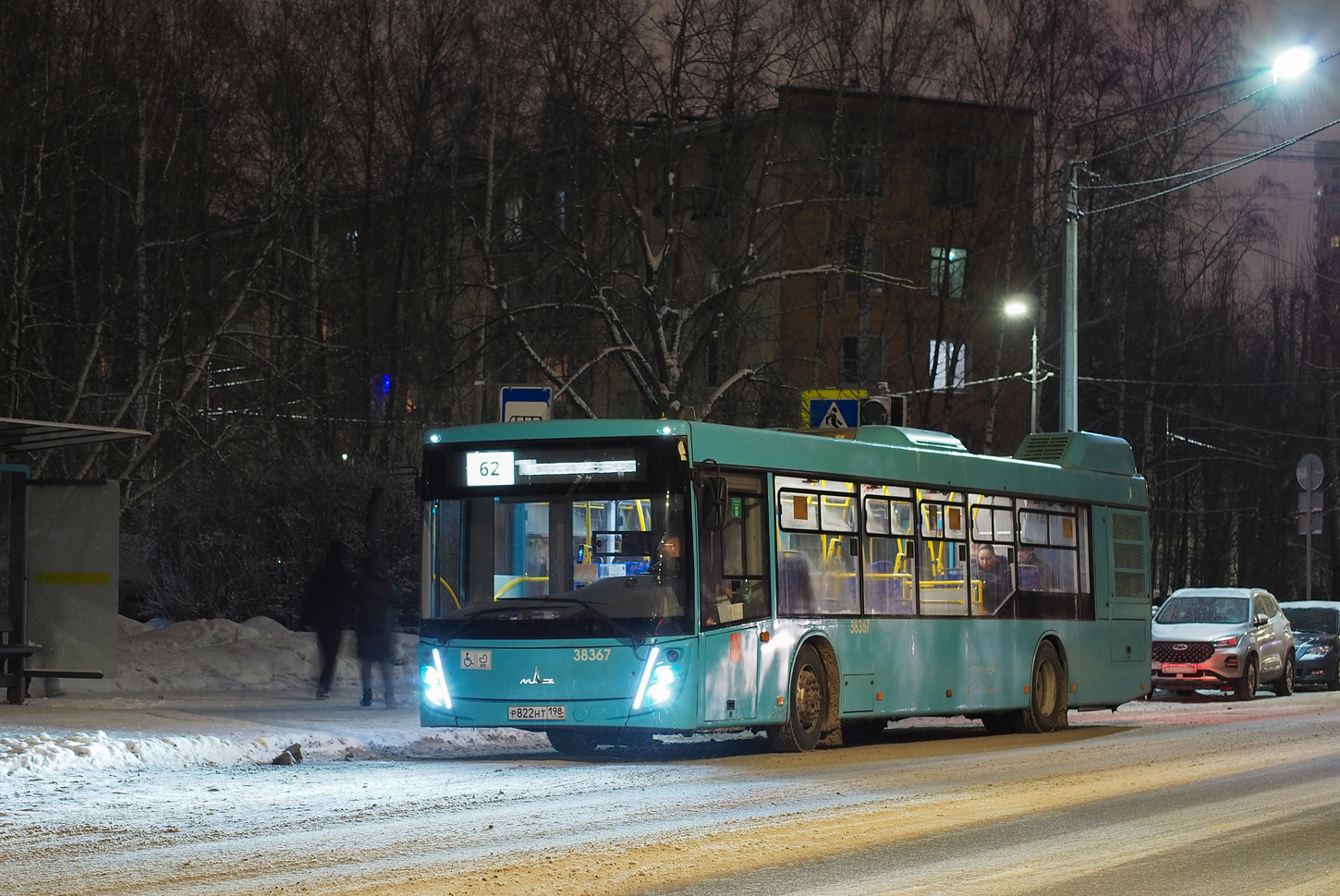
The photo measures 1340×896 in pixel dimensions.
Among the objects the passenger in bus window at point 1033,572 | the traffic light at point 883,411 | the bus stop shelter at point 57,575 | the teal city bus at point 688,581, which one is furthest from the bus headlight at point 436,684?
the traffic light at point 883,411

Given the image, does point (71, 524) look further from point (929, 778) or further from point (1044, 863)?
point (1044, 863)

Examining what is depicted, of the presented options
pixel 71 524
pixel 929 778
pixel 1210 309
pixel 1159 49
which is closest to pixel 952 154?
pixel 1159 49

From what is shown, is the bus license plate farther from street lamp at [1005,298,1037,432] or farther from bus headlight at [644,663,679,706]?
street lamp at [1005,298,1037,432]

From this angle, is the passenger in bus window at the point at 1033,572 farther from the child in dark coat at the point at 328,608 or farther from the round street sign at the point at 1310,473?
the round street sign at the point at 1310,473

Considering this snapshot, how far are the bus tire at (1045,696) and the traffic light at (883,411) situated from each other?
3.48 metres

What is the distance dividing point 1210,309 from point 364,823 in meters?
42.7

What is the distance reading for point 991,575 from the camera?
19859 millimetres

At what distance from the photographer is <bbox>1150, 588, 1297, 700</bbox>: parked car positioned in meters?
28.9

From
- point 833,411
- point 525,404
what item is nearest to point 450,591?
point 525,404

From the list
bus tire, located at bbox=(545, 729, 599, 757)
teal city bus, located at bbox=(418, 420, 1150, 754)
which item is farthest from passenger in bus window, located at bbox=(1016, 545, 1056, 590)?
bus tire, located at bbox=(545, 729, 599, 757)

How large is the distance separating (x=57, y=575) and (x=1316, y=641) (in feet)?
73.2

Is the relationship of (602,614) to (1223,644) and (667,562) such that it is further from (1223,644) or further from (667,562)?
(1223,644)

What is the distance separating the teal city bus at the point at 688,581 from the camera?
15375 millimetres

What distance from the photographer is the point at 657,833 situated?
420 inches
